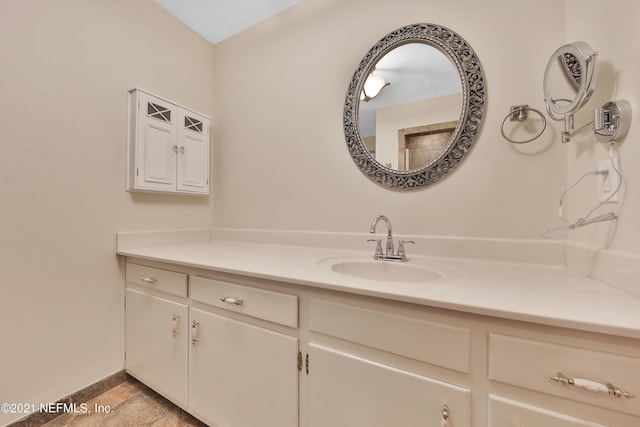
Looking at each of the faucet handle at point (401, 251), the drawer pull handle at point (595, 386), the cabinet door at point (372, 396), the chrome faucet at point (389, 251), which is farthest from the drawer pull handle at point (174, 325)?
the drawer pull handle at point (595, 386)

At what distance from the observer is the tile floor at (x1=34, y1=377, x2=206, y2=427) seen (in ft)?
3.93

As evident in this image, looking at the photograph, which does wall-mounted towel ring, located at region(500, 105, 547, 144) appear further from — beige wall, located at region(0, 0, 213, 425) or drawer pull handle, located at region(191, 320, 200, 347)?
beige wall, located at region(0, 0, 213, 425)

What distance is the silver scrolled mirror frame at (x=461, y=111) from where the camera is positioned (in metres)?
1.15

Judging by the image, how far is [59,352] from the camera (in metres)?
1.25

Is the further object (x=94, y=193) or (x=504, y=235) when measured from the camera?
(x=94, y=193)

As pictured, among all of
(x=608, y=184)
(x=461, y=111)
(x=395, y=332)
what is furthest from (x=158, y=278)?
(x=608, y=184)

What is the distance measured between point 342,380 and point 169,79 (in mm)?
2110

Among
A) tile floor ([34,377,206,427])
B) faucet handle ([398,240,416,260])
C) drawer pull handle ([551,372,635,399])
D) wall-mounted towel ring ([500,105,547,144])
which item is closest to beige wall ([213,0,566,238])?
wall-mounted towel ring ([500,105,547,144])

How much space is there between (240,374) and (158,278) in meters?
0.68

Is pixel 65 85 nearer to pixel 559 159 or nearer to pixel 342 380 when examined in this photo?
pixel 342 380

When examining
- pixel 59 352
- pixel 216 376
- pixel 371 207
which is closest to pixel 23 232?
pixel 59 352

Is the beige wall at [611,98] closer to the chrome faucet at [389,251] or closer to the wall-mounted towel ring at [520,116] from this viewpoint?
the wall-mounted towel ring at [520,116]

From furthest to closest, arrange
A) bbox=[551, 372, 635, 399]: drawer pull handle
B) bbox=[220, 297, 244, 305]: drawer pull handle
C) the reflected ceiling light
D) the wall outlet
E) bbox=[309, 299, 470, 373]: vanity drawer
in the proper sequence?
the reflected ceiling light
bbox=[220, 297, 244, 305]: drawer pull handle
the wall outlet
bbox=[309, 299, 470, 373]: vanity drawer
bbox=[551, 372, 635, 399]: drawer pull handle

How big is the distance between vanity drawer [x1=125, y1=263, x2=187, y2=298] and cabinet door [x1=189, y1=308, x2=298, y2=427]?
0.47ft
